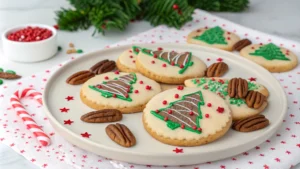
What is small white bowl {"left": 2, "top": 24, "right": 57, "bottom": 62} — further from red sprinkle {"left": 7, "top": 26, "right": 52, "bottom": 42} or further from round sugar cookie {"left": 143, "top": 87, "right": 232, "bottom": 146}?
round sugar cookie {"left": 143, "top": 87, "right": 232, "bottom": 146}

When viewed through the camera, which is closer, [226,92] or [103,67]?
[226,92]

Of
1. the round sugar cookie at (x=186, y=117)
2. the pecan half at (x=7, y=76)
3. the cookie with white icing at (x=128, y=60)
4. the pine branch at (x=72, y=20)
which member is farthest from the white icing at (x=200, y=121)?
the pine branch at (x=72, y=20)

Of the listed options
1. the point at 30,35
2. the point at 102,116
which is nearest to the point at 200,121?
the point at 102,116

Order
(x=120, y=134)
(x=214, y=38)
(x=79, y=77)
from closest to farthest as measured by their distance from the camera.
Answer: (x=120, y=134) < (x=79, y=77) < (x=214, y=38)

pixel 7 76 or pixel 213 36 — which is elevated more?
pixel 213 36

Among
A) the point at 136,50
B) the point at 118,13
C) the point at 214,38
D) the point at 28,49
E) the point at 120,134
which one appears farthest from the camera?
the point at 118,13

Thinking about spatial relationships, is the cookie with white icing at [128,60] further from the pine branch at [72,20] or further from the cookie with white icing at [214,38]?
the pine branch at [72,20]

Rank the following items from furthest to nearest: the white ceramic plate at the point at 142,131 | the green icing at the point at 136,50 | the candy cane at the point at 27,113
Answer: the green icing at the point at 136,50, the candy cane at the point at 27,113, the white ceramic plate at the point at 142,131

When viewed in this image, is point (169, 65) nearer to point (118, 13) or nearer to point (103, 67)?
point (103, 67)
